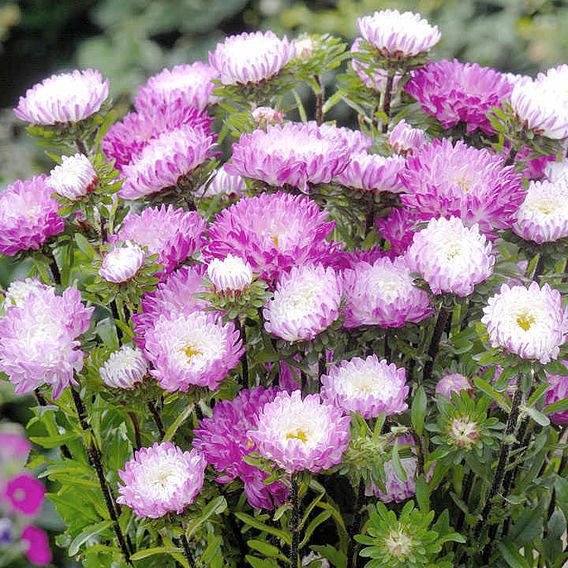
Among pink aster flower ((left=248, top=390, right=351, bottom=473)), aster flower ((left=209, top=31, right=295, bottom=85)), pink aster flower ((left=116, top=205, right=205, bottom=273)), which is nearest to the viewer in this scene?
pink aster flower ((left=248, top=390, right=351, bottom=473))

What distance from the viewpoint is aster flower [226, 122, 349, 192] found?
681 mm

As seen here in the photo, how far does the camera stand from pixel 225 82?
0.79 metres

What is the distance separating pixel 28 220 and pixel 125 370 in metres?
0.15

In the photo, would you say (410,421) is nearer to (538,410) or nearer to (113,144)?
(538,410)

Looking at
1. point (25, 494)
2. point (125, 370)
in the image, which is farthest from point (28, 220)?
point (25, 494)

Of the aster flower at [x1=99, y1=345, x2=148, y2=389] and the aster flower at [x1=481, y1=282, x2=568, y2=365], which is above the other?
the aster flower at [x1=481, y1=282, x2=568, y2=365]

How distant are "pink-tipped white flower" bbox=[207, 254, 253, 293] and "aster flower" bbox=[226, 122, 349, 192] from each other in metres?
0.10

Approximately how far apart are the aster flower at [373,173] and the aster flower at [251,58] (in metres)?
0.13

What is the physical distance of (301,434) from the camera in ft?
1.89

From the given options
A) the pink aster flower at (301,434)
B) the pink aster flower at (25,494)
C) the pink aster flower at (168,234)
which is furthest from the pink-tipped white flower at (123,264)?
the pink aster flower at (25,494)

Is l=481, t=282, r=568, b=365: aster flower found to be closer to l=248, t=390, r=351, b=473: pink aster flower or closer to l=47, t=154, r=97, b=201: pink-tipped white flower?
l=248, t=390, r=351, b=473: pink aster flower

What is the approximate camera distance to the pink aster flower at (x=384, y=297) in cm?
64

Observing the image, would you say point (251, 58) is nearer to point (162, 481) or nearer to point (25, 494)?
point (162, 481)

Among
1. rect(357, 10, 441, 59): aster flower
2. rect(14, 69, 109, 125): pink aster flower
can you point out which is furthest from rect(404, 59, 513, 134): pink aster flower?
rect(14, 69, 109, 125): pink aster flower
